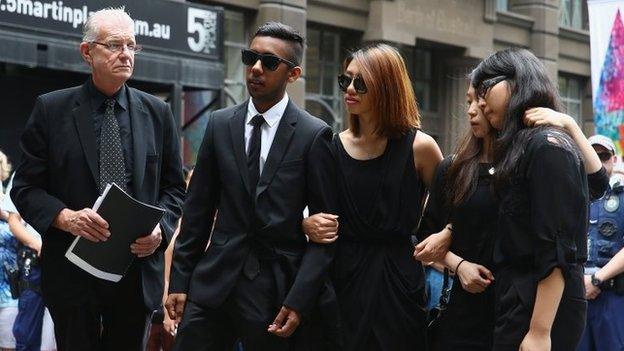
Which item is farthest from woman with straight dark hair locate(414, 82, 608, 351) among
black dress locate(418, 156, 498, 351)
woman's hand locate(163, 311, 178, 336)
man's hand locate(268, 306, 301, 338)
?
woman's hand locate(163, 311, 178, 336)

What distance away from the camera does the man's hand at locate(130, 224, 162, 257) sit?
18.1ft

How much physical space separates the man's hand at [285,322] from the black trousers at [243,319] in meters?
0.06

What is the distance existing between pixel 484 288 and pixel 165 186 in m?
1.76

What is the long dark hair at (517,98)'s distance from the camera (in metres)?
4.80

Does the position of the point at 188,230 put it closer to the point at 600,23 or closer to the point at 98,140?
the point at 98,140

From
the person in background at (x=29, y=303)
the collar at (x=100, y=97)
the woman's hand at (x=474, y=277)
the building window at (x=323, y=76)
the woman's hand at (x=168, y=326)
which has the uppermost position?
the building window at (x=323, y=76)

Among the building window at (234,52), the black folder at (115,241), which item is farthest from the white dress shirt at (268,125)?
the building window at (234,52)

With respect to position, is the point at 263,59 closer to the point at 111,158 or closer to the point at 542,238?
the point at 111,158

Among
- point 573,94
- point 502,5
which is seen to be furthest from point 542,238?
point 573,94

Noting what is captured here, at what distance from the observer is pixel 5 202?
33.6ft

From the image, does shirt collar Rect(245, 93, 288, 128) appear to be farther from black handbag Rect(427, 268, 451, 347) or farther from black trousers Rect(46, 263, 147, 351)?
black handbag Rect(427, 268, 451, 347)

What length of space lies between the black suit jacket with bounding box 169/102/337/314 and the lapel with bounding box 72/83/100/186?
471 mm

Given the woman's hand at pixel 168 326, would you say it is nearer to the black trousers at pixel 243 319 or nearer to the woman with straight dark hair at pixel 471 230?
the black trousers at pixel 243 319

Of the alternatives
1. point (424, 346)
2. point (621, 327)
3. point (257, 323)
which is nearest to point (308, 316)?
point (257, 323)
